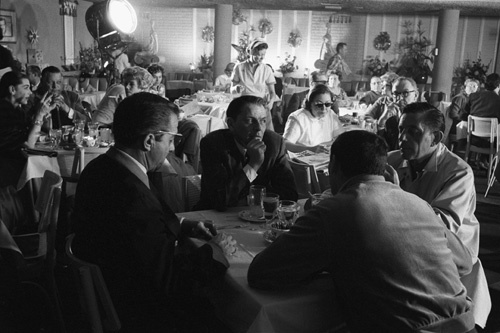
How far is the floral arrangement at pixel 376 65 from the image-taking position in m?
14.4

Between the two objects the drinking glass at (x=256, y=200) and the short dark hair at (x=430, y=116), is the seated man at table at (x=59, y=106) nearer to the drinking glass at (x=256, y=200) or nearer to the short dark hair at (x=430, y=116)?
the drinking glass at (x=256, y=200)

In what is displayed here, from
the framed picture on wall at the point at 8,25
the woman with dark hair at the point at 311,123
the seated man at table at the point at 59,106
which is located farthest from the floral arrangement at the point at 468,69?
the seated man at table at the point at 59,106

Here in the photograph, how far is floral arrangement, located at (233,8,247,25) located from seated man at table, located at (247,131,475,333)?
13.5m

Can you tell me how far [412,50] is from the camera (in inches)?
586

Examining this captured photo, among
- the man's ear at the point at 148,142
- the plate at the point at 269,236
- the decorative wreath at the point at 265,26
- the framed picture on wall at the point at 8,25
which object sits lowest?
the plate at the point at 269,236

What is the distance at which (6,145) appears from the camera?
12.2ft

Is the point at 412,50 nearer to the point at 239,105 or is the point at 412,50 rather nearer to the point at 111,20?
the point at 111,20

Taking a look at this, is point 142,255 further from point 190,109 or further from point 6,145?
point 190,109

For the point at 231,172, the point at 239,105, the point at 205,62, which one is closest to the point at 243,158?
→ the point at 231,172

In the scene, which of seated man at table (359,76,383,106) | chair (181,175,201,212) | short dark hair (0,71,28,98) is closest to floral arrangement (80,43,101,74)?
seated man at table (359,76,383,106)

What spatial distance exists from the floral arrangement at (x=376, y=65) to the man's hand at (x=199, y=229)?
1300cm

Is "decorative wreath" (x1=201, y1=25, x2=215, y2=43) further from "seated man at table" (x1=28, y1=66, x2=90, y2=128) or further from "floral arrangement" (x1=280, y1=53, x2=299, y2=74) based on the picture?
"seated man at table" (x1=28, y1=66, x2=90, y2=128)

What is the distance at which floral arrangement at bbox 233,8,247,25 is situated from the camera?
14.4 m

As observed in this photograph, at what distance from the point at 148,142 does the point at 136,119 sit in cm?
9
